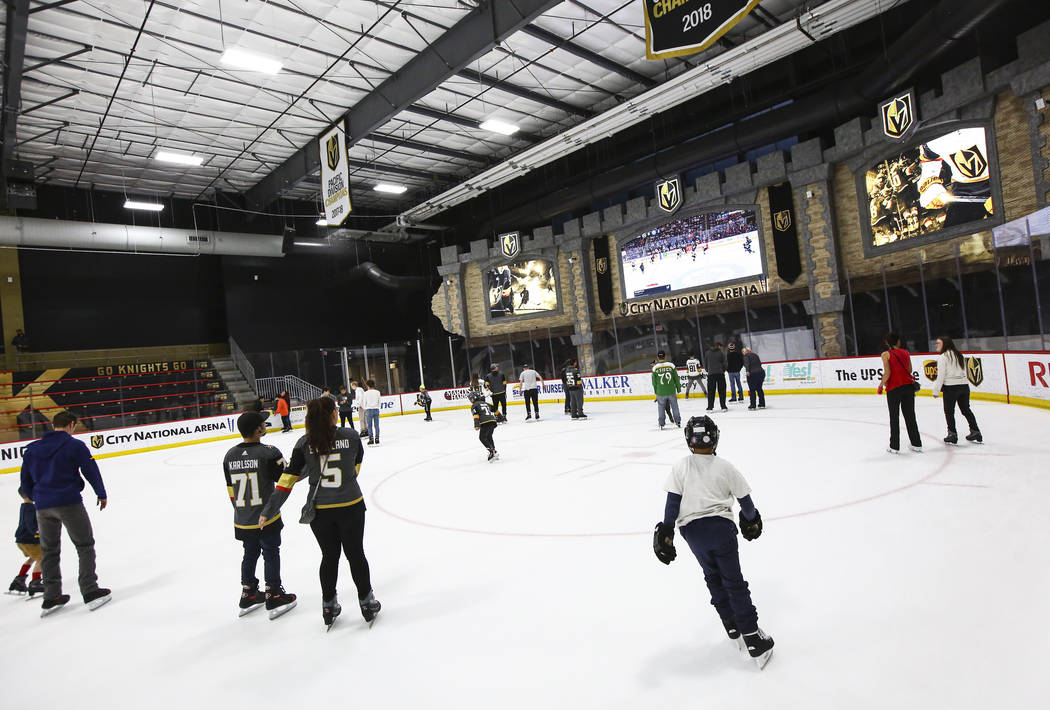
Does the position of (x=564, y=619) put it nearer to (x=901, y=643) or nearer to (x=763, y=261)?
(x=901, y=643)

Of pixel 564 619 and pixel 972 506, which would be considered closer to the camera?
pixel 564 619

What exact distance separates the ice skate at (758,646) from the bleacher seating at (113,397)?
61.6 ft

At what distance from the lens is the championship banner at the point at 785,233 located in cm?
1948

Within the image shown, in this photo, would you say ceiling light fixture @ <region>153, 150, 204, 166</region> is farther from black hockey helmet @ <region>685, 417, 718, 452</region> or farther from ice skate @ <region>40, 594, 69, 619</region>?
black hockey helmet @ <region>685, 417, 718, 452</region>

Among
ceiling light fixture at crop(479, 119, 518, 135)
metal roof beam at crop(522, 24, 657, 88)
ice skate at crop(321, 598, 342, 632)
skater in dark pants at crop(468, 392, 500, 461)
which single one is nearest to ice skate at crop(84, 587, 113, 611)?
ice skate at crop(321, 598, 342, 632)

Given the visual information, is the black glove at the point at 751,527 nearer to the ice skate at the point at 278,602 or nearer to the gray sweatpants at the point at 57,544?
the ice skate at the point at 278,602

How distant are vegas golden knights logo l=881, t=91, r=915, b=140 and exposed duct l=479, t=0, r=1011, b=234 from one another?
47 centimetres

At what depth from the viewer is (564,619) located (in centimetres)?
369

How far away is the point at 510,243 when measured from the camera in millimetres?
25656

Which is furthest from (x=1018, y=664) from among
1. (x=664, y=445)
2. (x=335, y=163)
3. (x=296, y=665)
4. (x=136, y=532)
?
(x=335, y=163)

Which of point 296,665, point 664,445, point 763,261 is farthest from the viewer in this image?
point 763,261

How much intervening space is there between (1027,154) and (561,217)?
15.9 meters

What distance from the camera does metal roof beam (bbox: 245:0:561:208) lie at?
12.4m

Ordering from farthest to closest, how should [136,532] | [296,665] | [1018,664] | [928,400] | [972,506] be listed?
[928,400] < [136,532] < [972,506] < [296,665] < [1018,664]
